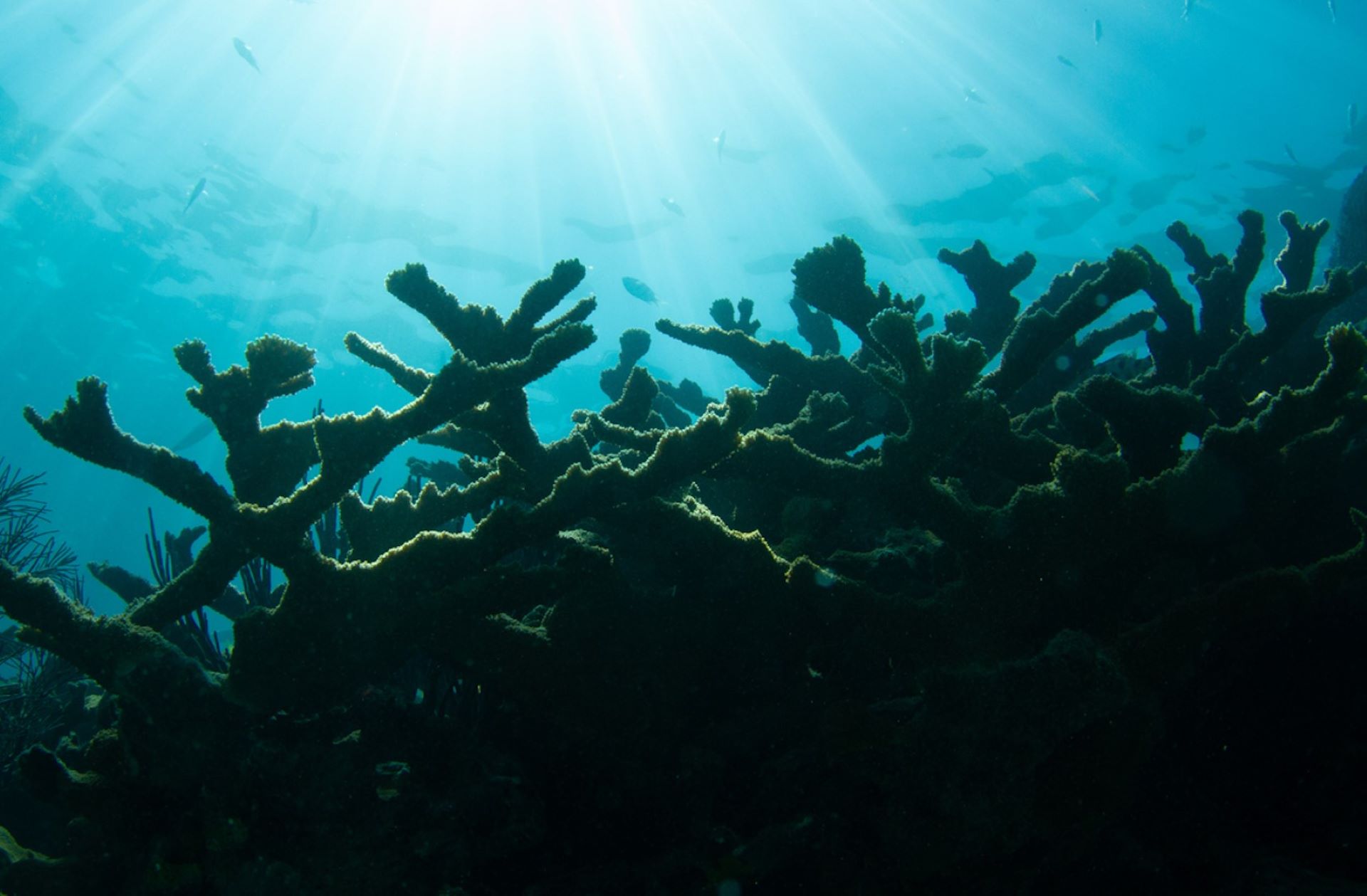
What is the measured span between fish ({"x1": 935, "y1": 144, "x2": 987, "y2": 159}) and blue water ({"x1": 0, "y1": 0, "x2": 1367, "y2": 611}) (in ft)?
0.30

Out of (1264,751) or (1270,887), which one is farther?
(1264,751)

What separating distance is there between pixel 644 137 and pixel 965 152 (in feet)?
41.3

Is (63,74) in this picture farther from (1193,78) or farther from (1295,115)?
(1295,115)

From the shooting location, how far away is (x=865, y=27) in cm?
2041

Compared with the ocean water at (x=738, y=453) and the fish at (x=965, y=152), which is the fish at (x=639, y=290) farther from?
the fish at (x=965, y=152)

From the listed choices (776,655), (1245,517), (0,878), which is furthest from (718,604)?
(0,878)

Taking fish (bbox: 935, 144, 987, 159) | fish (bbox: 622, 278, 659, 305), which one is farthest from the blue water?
fish (bbox: 622, 278, 659, 305)

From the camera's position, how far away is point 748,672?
2.62 m

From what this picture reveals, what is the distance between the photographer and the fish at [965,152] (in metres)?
23.2

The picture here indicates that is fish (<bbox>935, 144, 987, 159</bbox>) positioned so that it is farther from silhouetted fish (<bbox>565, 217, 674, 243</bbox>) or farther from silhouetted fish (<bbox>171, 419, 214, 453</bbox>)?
silhouetted fish (<bbox>171, 419, 214, 453</bbox>)

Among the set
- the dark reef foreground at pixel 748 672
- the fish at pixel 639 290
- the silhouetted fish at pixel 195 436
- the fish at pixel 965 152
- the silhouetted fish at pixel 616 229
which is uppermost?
the silhouetted fish at pixel 195 436

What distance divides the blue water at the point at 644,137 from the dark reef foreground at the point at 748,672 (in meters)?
19.1

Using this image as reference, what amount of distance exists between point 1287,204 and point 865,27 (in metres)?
19.7

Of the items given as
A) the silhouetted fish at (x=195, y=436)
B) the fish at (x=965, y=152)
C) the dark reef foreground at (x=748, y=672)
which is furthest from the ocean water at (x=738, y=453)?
the silhouetted fish at (x=195, y=436)
